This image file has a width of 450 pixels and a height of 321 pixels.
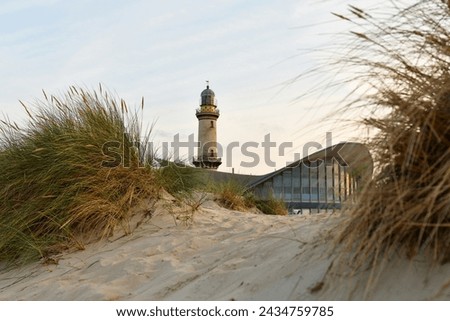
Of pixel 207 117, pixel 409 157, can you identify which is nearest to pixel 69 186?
pixel 409 157

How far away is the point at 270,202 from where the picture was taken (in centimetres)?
792

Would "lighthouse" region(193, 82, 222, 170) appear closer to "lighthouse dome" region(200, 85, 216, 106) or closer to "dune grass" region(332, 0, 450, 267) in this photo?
"lighthouse dome" region(200, 85, 216, 106)

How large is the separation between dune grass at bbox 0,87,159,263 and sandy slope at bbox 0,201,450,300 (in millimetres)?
188

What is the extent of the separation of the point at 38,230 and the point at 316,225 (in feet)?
6.99

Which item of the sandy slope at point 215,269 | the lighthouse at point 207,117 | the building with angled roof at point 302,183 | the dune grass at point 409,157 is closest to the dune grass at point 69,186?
the sandy slope at point 215,269

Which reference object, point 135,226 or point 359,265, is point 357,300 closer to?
point 359,265

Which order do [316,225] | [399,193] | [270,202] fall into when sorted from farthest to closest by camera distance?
1. [270,202]
2. [316,225]
3. [399,193]

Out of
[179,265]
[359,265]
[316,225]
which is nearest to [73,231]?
[179,265]

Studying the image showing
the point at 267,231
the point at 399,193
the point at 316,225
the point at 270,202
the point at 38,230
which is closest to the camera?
the point at 399,193

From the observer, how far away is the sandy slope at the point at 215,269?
5.63ft

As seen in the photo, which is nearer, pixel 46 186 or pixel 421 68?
pixel 421 68

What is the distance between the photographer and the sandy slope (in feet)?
5.63

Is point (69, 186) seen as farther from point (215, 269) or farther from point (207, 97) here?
point (207, 97)

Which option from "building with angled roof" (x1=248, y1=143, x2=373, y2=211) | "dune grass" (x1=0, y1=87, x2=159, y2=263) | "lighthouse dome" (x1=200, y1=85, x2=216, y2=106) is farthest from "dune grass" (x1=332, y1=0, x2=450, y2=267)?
"lighthouse dome" (x1=200, y1=85, x2=216, y2=106)
